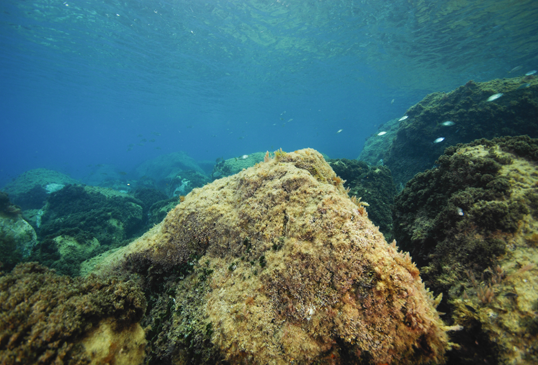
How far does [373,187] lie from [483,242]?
6.28 meters

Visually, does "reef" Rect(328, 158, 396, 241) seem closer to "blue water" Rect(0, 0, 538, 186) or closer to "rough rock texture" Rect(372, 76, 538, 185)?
"rough rock texture" Rect(372, 76, 538, 185)

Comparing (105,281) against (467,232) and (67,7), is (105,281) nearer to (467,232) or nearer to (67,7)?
(467,232)

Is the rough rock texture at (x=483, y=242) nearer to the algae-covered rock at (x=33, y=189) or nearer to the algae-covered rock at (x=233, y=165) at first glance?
the algae-covered rock at (x=233, y=165)

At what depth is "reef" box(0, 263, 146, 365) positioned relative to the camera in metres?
1.81

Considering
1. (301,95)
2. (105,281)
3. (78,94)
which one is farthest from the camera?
(301,95)

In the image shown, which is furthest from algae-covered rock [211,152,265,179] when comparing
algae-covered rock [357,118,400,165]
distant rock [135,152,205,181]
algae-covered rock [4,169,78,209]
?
algae-covered rock [4,169,78,209]

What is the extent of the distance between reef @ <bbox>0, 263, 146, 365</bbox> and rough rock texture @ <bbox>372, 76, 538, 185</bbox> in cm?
1488

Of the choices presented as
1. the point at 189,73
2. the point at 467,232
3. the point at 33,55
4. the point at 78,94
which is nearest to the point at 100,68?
the point at 33,55

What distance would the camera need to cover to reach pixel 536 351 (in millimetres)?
1898

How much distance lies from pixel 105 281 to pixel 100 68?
4100 cm

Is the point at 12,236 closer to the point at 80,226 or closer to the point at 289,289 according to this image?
the point at 80,226

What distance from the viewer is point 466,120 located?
10.9 m

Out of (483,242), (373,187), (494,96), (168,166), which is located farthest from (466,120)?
(168,166)

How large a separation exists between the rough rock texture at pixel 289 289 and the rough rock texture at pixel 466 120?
41.9 feet
